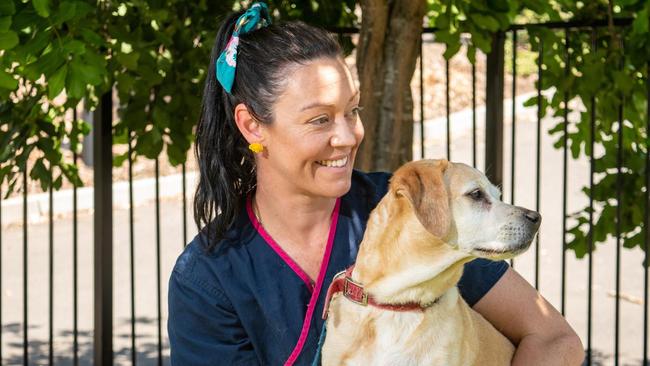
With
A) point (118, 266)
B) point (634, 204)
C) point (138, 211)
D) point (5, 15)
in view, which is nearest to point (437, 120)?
point (138, 211)

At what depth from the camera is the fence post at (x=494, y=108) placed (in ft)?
17.1

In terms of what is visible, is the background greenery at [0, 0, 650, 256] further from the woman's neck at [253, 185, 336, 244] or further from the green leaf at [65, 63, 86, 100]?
the woman's neck at [253, 185, 336, 244]

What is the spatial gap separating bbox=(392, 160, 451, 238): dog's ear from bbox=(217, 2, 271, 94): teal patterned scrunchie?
507mm

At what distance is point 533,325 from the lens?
120 inches

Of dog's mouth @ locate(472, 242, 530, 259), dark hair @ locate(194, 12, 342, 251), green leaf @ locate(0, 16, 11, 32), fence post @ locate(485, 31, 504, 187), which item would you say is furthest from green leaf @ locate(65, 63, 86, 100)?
fence post @ locate(485, 31, 504, 187)

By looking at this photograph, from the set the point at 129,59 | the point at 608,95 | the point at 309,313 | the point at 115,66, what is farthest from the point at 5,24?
the point at 608,95

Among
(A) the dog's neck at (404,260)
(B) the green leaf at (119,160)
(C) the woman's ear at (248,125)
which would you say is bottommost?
(A) the dog's neck at (404,260)

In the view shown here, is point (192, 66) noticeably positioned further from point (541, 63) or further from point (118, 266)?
point (118, 266)

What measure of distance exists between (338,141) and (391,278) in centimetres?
39

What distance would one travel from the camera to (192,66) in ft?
16.1

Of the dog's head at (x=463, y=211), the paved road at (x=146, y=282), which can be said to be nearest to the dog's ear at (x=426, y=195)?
the dog's head at (x=463, y=211)

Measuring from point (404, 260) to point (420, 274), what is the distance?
0.19ft

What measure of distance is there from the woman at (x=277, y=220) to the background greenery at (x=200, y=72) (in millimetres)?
1031

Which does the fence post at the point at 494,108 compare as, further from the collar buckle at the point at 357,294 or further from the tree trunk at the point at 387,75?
the collar buckle at the point at 357,294
